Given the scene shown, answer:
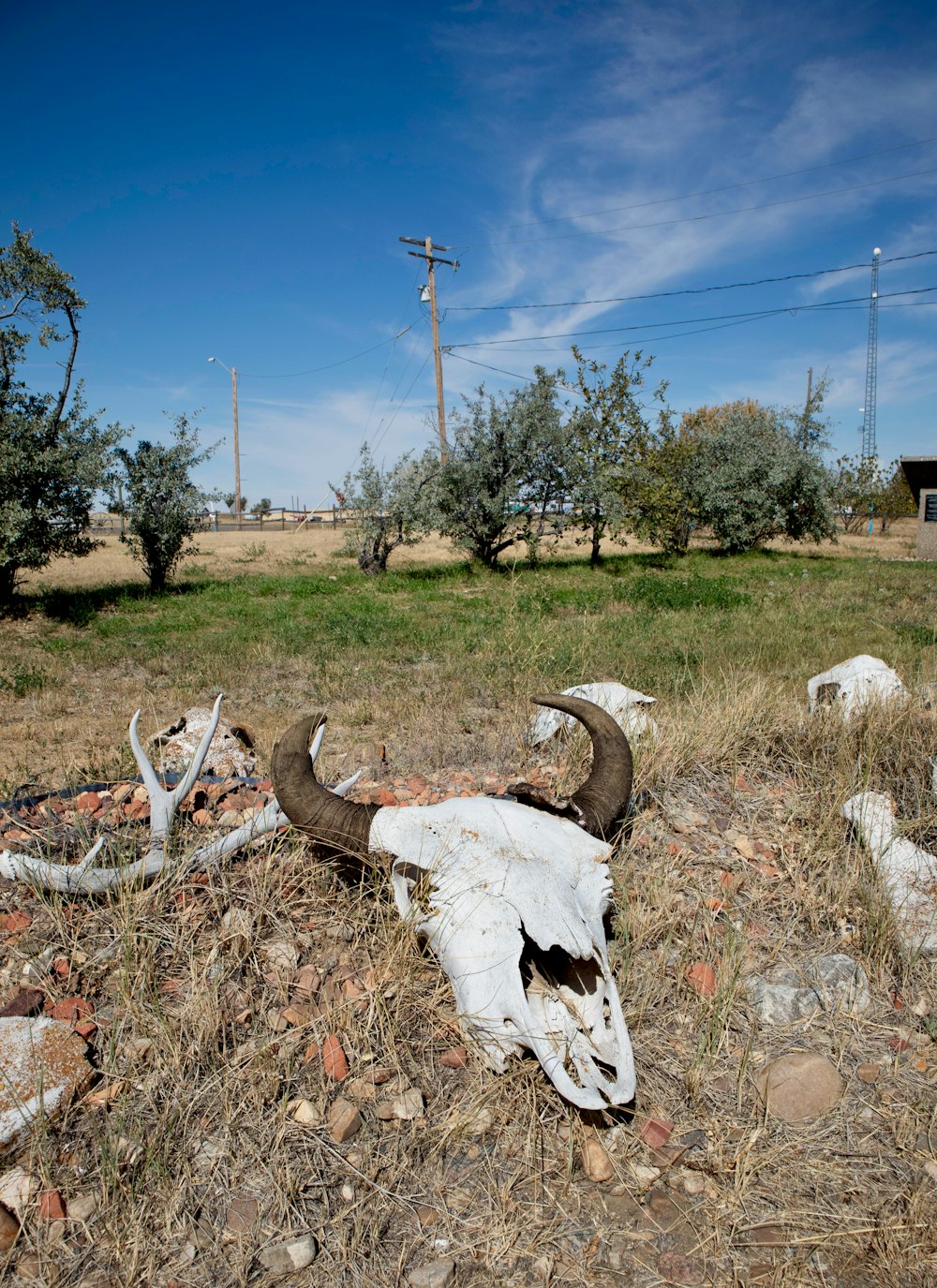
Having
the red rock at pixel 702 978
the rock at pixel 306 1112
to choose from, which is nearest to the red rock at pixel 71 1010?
the rock at pixel 306 1112

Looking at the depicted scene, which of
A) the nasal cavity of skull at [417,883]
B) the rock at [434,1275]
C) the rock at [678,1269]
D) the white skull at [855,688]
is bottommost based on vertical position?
the rock at [678,1269]

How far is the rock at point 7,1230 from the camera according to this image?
2.04 meters

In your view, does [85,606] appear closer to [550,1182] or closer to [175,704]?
[175,704]

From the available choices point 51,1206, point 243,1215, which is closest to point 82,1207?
point 51,1206

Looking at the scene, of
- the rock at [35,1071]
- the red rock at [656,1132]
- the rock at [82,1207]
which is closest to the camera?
the rock at [82,1207]

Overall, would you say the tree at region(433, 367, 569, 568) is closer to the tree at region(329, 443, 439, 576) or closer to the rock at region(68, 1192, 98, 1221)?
the tree at region(329, 443, 439, 576)

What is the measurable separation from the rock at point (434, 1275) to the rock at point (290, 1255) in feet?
0.91

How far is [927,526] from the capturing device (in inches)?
942

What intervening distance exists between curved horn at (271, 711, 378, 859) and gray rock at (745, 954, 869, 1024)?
171 cm

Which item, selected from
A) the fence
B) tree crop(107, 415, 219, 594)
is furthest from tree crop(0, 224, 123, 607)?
the fence

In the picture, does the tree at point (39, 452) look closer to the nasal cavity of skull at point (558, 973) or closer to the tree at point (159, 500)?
the tree at point (159, 500)

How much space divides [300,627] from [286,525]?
1729 inches

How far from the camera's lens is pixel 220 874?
3262 mm

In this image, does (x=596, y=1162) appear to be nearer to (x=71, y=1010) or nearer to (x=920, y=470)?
(x=71, y=1010)
